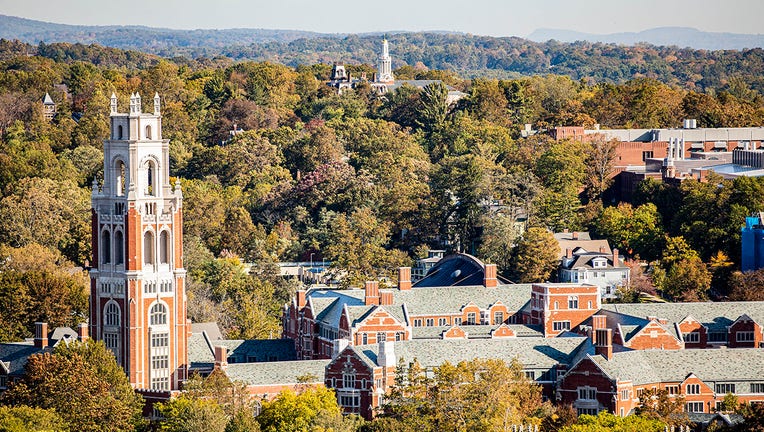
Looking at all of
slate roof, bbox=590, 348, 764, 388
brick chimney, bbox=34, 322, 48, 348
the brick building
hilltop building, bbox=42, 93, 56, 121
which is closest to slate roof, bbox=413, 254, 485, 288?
slate roof, bbox=590, 348, 764, 388

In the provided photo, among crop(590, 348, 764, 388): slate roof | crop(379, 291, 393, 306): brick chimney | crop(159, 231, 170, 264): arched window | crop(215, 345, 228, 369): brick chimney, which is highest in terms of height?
crop(159, 231, 170, 264): arched window

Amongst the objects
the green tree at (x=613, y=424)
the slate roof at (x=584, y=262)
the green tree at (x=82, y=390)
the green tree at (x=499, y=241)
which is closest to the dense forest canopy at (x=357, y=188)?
the green tree at (x=499, y=241)

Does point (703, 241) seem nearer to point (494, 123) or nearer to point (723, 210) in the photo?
point (723, 210)

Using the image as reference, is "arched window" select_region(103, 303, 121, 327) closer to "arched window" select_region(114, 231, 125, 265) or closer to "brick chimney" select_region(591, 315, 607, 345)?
"arched window" select_region(114, 231, 125, 265)

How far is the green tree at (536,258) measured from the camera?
351ft

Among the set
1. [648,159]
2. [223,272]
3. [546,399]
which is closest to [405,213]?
[223,272]

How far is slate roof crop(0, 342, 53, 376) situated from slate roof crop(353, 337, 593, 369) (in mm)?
14082

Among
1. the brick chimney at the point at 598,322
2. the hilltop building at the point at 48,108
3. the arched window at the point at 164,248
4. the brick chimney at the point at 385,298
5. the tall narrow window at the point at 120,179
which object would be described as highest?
the hilltop building at the point at 48,108

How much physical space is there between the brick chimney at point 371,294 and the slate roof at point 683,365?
42.4 feet

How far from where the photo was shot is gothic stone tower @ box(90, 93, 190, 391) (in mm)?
78000

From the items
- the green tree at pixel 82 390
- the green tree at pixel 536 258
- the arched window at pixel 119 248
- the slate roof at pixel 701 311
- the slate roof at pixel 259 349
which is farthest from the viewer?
the green tree at pixel 536 258

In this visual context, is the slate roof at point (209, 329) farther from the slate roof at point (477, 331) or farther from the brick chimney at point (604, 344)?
the brick chimney at point (604, 344)

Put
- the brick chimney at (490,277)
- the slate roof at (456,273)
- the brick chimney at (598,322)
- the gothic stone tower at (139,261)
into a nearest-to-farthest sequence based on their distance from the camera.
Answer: the gothic stone tower at (139,261)
the brick chimney at (598,322)
the brick chimney at (490,277)
the slate roof at (456,273)

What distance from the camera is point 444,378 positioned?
75.1 m
